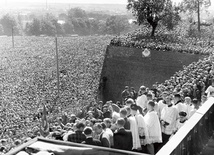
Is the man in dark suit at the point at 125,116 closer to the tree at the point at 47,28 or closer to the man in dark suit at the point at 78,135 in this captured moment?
the man in dark suit at the point at 78,135

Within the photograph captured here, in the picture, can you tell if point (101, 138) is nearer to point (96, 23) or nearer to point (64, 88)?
point (64, 88)

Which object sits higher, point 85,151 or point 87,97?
point 85,151

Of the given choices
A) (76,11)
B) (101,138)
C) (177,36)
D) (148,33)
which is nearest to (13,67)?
(148,33)

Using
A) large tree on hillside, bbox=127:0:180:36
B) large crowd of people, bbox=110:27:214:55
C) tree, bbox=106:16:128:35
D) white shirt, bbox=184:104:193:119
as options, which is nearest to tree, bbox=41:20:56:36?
tree, bbox=106:16:128:35

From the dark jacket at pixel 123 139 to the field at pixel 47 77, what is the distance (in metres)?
12.0

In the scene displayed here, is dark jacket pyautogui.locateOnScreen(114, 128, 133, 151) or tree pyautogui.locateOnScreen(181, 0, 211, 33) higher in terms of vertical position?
tree pyautogui.locateOnScreen(181, 0, 211, 33)

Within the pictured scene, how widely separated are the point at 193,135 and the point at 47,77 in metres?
28.6

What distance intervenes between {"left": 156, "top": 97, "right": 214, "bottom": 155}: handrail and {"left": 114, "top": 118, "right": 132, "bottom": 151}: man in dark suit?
117cm

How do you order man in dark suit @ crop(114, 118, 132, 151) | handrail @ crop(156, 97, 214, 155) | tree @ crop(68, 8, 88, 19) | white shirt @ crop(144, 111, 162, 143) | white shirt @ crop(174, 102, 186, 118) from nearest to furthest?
handrail @ crop(156, 97, 214, 155) < man in dark suit @ crop(114, 118, 132, 151) < white shirt @ crop(144, 111, 162, 143) < white shirt @ crop(174, 102, 186, 118) < tree @ crop(68, 8, 88, 19)

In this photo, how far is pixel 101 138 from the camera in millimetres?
7086

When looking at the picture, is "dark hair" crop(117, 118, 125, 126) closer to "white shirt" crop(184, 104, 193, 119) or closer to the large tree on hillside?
"white shirt" crop(184, 104, 193, 119)

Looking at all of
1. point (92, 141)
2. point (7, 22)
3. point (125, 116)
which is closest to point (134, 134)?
point (125, 116)

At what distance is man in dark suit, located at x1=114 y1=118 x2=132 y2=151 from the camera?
737 cm

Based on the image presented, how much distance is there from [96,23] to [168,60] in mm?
75940
